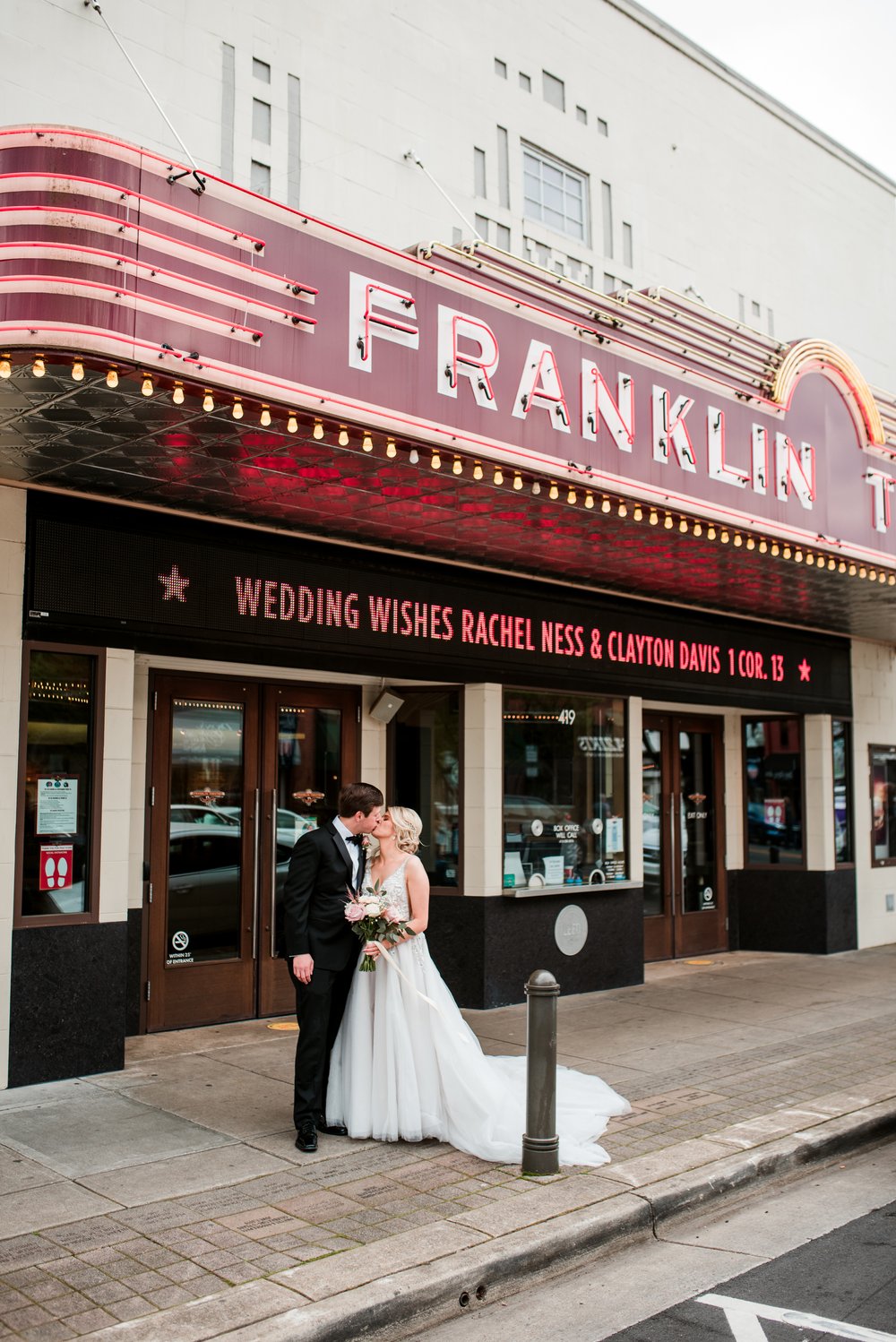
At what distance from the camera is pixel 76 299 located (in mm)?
5223

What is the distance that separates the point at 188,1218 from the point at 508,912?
538 centimetres

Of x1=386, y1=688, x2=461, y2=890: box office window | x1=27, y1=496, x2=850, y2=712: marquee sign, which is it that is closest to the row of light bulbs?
x1=27, y1=496, x2=850, y2=712: marquee sign

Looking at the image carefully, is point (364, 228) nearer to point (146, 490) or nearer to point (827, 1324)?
point (146, 490)

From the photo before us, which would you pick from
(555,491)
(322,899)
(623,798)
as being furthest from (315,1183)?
(623,798)

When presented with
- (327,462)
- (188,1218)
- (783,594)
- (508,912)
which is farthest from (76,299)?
(783,594)

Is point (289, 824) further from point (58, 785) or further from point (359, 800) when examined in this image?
point (359, 800)

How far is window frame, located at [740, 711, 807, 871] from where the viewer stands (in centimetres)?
1390

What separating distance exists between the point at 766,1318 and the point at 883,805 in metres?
11.5

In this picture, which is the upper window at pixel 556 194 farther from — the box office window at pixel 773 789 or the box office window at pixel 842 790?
the box office window at pixel 842 790

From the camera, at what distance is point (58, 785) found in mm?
7473

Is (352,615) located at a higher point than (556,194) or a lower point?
lower

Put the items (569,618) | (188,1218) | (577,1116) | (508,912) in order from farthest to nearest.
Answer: (569,618)
(508,912)
(577,1116)
(188,1218)

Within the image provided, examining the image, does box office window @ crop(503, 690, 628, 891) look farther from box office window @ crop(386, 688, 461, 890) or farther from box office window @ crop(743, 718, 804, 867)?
box office window @ crop(743, 718, 804, 867)

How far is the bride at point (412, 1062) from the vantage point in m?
6.10
